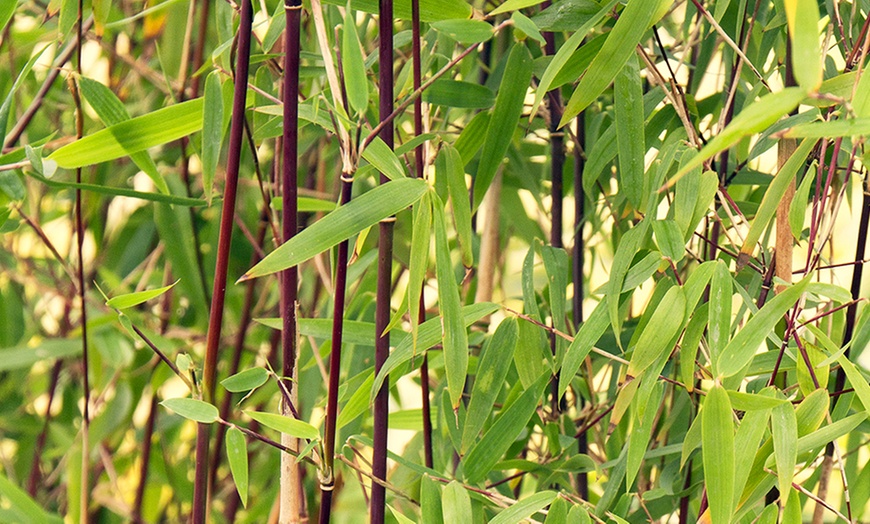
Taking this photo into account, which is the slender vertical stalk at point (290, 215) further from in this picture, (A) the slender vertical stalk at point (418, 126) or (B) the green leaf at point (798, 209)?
(B) the green leaf at point (798, 209)

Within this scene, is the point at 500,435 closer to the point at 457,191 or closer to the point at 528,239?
the point at 457,191

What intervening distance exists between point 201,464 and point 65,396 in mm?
651

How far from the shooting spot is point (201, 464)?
0.46 m

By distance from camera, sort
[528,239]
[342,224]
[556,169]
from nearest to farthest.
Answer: [342,224], [556,169], [528,239]

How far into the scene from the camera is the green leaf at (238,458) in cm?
43

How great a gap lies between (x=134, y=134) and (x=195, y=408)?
0.17 meters

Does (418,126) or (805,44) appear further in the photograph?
(418,126)

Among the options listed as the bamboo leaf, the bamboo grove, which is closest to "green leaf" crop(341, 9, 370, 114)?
the bamboo grove

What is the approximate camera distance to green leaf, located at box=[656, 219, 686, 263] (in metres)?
0.42

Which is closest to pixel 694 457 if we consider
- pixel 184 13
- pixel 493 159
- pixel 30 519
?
pixel 493 159

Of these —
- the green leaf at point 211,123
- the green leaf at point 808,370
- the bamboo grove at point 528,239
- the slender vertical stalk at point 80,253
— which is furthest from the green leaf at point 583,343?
the slender vertical stalk at point 80,253

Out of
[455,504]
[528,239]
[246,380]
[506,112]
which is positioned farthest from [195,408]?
[528,239]

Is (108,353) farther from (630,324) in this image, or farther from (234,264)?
(630,324)

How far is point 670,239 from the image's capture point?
1.40 ft
